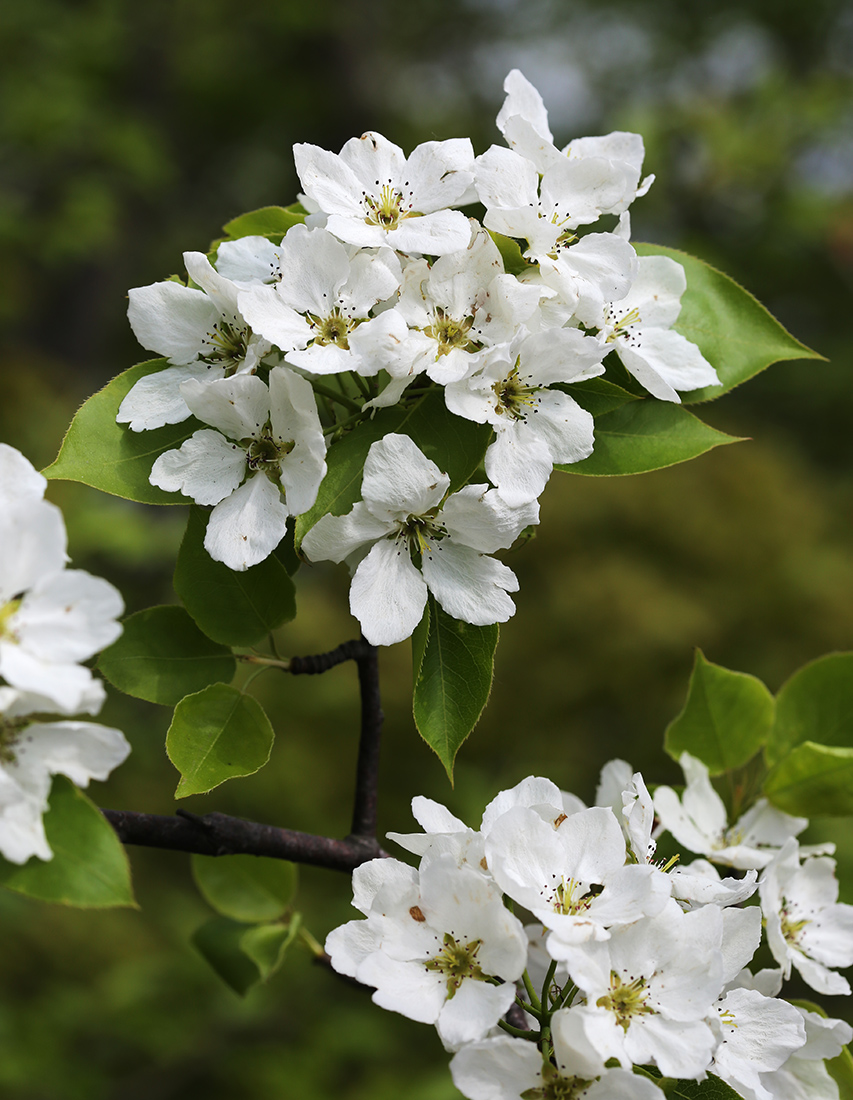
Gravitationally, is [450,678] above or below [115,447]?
below

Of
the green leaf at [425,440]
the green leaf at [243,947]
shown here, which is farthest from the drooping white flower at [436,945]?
the green leaf at [243,947]

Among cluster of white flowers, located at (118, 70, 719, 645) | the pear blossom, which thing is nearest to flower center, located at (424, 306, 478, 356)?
cluster of white flowers, located at (118, 70, 719, 645)

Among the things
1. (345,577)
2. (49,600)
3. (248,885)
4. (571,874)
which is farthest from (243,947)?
(345,577)

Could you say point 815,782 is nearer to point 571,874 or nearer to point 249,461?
point 571,874

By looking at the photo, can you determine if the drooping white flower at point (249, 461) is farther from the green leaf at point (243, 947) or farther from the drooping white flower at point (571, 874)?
the green leaf at point (243, 947)

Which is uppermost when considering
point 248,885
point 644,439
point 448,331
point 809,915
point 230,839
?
point 448,331

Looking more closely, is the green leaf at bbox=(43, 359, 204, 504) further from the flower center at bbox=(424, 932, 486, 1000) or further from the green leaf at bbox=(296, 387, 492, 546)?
the flower center at bbox=(424, 932, 486, 1000)

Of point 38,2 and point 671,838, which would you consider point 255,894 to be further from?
point 38,2
